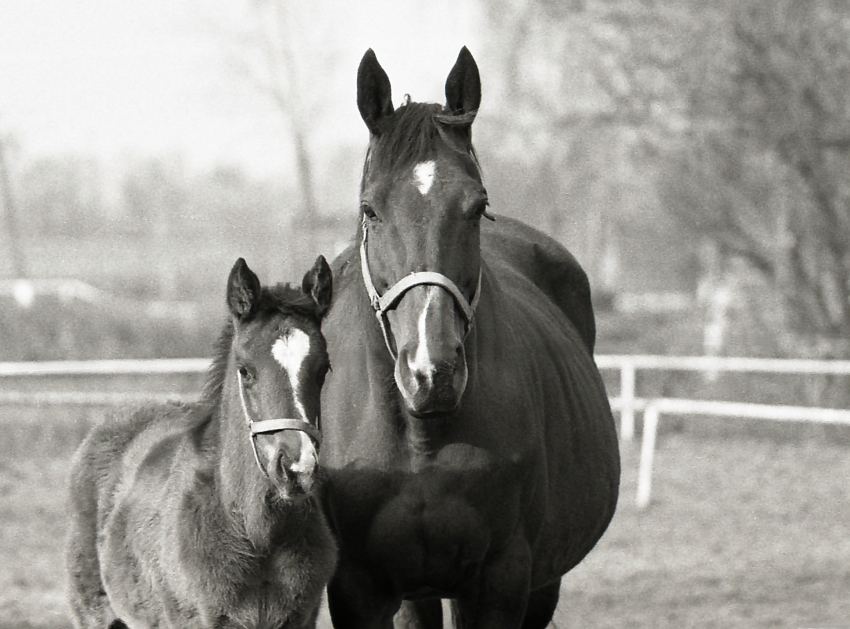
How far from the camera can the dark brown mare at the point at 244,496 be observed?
130 inches

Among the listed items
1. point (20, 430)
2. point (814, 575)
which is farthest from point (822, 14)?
point (20, 430)

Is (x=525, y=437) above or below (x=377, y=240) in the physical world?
below

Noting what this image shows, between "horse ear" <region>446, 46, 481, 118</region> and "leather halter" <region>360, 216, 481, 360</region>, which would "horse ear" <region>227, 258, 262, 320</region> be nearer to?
"leather halter" <region>360, 216, 481, 360</region>

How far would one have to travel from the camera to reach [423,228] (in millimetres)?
3193

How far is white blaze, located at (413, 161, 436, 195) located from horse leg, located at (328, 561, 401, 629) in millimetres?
1238

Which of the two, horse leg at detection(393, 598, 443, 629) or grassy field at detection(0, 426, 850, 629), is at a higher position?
horse leg at detection(393, 598, 443, 629)

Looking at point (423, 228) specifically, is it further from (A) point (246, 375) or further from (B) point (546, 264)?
(B) point (546, 264)

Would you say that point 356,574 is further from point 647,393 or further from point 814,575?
point 647,393

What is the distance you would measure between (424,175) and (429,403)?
0.71 m

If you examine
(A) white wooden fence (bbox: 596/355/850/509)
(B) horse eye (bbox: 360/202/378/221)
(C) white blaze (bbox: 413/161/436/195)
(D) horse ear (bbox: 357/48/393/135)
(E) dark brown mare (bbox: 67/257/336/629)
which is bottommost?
(A) white wooden fence (bbox: 596/355/850/509)

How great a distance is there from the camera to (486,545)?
3416 millimetres

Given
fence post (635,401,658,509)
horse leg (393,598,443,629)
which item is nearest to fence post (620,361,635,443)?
fence post (635,401,658,509)

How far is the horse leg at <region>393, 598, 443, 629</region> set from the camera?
13.7ft

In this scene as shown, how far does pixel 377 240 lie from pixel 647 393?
11.5 meters
